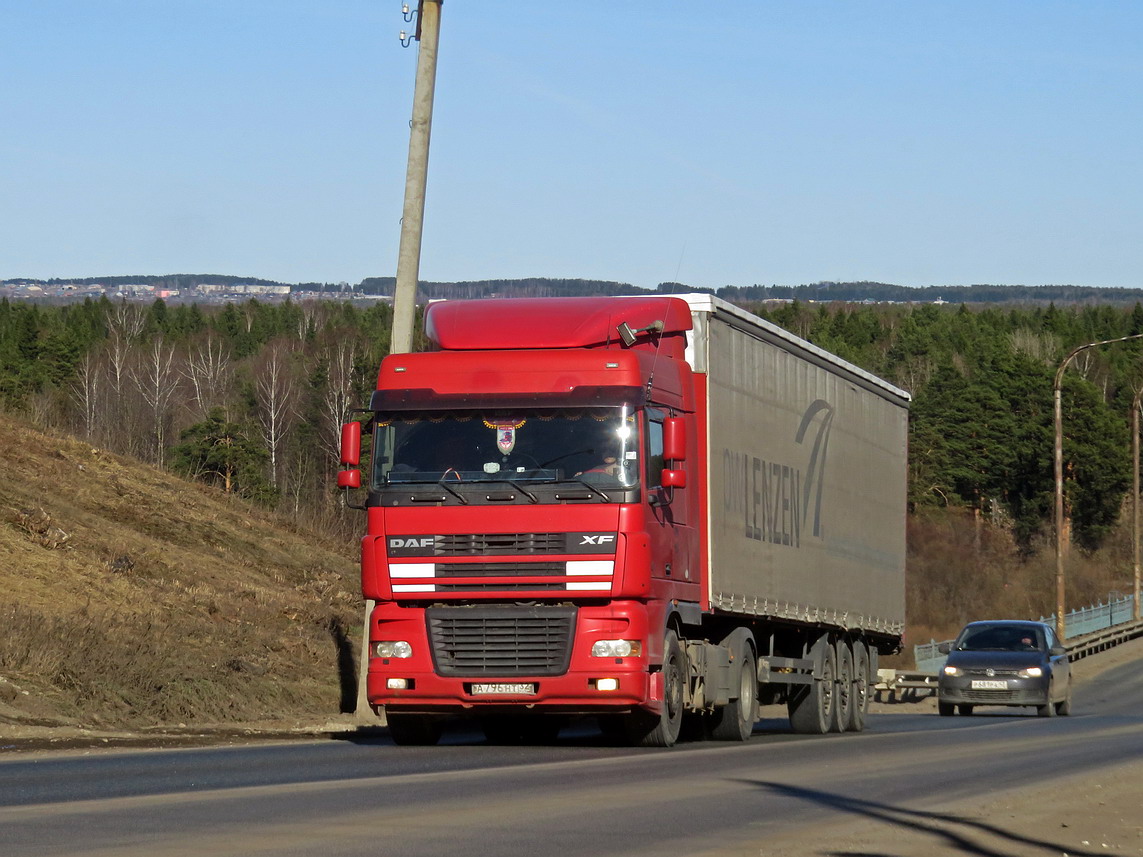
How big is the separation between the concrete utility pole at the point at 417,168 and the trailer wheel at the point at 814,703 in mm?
5238

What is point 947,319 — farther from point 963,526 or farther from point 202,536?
point 202,536

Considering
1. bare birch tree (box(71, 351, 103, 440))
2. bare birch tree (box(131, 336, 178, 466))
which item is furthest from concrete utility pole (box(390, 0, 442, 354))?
bare birch tree (box(71, 351, 103, 440))

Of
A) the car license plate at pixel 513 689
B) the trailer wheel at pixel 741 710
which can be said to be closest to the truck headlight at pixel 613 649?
the car license plate at pixel 513 689

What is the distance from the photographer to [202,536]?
121 feet

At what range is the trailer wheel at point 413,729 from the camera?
17516 millimetres

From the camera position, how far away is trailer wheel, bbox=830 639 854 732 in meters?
23.0

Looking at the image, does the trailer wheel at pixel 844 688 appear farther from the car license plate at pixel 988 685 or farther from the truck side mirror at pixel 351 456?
the truck side mirror at pixel 351 456

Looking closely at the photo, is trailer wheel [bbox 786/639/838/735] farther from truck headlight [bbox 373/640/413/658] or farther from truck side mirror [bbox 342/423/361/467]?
truck side mirror [bbox 342/423/361/467]

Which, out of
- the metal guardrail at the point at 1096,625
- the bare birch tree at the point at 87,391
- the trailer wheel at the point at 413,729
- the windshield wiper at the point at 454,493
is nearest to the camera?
the windshield wiper at the point at 454,493

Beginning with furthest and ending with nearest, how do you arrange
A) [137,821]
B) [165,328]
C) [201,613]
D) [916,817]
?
[165,328] → [201,613] → [916,817] → [137,821]

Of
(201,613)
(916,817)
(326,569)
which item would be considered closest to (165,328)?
(326,569)

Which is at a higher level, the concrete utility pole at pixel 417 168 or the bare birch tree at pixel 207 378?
the bare birch tree at pixel 207 378

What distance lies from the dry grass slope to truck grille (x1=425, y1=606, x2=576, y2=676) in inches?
213

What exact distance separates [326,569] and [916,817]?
28726 mm
